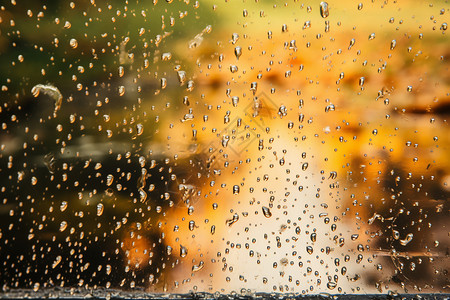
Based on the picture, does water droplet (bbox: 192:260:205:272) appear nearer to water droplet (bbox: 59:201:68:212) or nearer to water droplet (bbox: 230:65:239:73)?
water droplet (bbox: 59:201:68:212)

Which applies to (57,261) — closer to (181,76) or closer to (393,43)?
(181,76)

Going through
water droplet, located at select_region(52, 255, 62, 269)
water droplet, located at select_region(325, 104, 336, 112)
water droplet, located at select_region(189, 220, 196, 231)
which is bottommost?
water droplet, located at select_region(52, 255, 62, 269)

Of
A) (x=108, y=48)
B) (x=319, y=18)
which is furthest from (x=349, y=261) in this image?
(x=108, y=48)

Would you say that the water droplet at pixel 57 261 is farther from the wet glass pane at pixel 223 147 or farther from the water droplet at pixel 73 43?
the water droplet at pixel 73 43

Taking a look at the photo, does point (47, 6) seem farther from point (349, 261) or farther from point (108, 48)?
point (349, 261)

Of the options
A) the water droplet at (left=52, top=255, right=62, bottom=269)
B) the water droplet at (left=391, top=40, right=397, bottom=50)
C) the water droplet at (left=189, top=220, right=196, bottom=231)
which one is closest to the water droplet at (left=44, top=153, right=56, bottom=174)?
the water droplet at (left=52, top=255, right=62, bottom=269)

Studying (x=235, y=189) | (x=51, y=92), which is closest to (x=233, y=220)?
(x=235, y=189)

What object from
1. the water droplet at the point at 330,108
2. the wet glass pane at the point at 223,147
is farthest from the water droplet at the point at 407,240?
the water droplet at the point at 330,108

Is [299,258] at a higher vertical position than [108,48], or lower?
lower
